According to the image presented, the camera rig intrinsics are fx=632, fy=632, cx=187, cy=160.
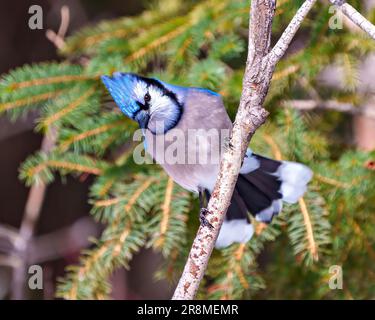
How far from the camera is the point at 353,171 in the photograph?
6.40 ft

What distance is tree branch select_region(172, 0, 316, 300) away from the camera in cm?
138

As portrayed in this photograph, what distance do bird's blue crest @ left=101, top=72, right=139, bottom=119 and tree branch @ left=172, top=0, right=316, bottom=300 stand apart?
0.44 m

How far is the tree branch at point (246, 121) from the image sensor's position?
138 centimetres

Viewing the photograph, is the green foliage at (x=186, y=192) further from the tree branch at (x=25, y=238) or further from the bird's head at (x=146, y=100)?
the tree branch at (x=25, y=238)

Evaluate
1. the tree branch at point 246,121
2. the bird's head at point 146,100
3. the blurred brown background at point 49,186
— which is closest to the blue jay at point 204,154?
the bird's head at point 146,100

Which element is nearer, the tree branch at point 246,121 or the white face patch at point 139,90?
the tree branch at point 246,121

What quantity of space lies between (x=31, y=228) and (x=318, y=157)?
58.4 inches

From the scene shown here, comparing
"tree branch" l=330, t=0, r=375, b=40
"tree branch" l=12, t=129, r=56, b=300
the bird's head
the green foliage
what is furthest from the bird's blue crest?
"tree branch" l=12, t=129, r=56, b=300

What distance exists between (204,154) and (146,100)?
9.1 inches

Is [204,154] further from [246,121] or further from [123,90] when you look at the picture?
[246,121]

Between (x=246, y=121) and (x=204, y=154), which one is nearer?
(x=246, y=121)

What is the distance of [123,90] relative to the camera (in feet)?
5.74

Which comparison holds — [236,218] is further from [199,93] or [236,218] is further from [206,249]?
[206,249]

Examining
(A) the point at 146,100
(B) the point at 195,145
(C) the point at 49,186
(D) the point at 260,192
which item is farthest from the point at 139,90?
(C) the point at 49,186
